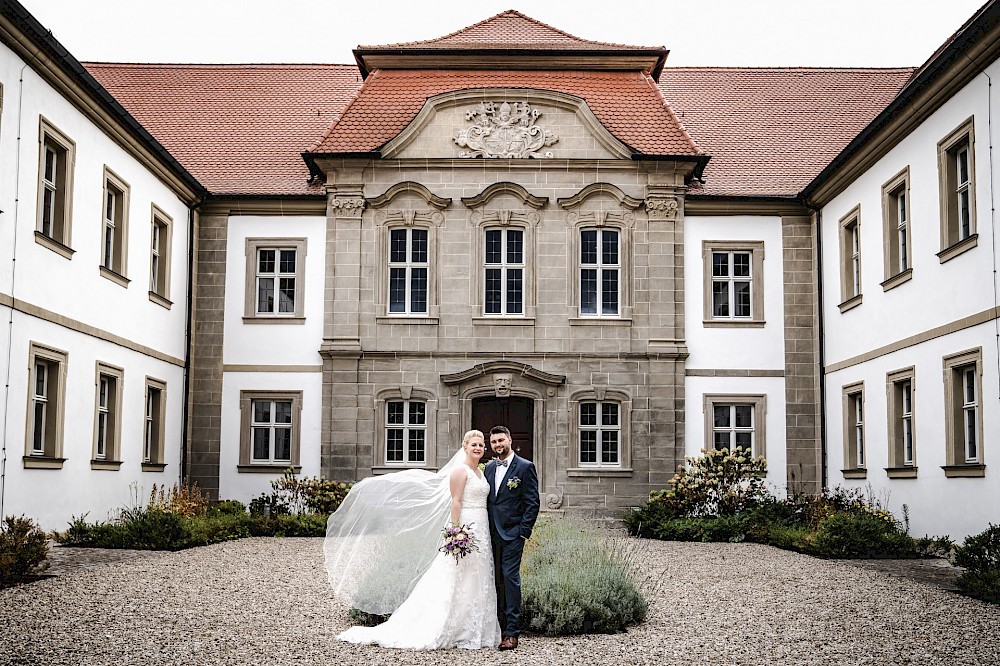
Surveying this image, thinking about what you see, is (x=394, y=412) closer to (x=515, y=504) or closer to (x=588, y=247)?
(x=588, y=247)

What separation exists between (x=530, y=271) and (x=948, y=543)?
9.87 meters

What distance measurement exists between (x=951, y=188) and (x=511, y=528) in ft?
32.6

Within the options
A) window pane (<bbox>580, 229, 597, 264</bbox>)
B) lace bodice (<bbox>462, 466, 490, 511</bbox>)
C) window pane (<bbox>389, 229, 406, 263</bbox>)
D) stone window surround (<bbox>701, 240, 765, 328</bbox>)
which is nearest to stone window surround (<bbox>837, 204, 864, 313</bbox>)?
stone window surround (<bbox>701, 240, 765, 328</bbox>)

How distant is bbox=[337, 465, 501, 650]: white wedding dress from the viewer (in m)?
9.25

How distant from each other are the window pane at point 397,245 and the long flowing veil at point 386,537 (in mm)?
13326

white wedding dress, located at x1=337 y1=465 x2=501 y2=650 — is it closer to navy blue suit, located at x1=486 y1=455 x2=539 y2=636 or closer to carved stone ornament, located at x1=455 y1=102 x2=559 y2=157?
navy blue suit, located at x1=486 y1=455 x2=539 y2=636

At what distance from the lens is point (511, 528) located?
376 inches

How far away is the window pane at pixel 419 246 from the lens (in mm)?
23109

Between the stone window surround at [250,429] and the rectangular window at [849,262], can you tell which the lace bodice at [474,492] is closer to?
the rectangular window at [849,262]

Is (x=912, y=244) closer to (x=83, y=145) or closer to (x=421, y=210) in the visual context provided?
(x=421, y=210)

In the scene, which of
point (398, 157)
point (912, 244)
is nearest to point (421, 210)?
point (398, 157)

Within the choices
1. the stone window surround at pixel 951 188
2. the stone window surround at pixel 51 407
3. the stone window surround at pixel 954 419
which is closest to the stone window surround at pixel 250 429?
the stone window surround at pixel 51 407

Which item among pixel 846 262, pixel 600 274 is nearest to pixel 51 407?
pixel 600 274

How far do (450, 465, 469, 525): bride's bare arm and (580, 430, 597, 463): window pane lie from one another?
13199mm
